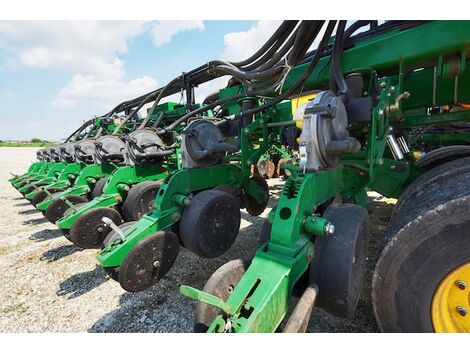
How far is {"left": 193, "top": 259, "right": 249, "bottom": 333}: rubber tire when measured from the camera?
1271mm

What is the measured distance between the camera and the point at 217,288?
1.33 m

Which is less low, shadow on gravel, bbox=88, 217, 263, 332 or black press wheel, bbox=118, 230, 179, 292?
black press wheel, bbox=118, 230, 179, 292

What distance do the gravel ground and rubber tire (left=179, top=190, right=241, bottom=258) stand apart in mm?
482

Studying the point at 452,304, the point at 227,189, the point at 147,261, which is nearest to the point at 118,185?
the point at 227,189

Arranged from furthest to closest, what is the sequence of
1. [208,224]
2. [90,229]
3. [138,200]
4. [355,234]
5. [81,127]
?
[81,127] → [138,200] → [90,229] → [208,224] → [355,234]

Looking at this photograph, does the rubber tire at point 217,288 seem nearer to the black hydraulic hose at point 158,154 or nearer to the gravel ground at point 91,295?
the gravel ground at point 91,295

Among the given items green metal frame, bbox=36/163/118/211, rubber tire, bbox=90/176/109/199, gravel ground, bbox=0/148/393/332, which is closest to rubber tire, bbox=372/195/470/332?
gravel ground, bbox=0/148/393/332

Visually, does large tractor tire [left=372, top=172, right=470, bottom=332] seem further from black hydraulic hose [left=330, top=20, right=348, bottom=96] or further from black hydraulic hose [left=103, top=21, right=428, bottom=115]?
black hydraulic hose [left=103, top=21, right=428, bottom=115]

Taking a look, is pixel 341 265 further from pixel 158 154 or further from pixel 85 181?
pixel 85 181

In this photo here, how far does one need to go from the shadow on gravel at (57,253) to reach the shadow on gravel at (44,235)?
0.66 m

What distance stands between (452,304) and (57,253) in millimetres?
4081

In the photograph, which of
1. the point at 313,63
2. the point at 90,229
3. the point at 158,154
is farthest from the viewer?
the point at 158,154

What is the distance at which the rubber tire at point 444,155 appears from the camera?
2.48m

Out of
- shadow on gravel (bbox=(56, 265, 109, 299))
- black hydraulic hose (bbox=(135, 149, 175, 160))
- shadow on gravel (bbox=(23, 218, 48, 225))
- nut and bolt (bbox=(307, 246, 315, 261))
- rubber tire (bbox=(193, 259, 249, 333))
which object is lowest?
shadow on gravel (bbox=(23, 218, 48, 225))
